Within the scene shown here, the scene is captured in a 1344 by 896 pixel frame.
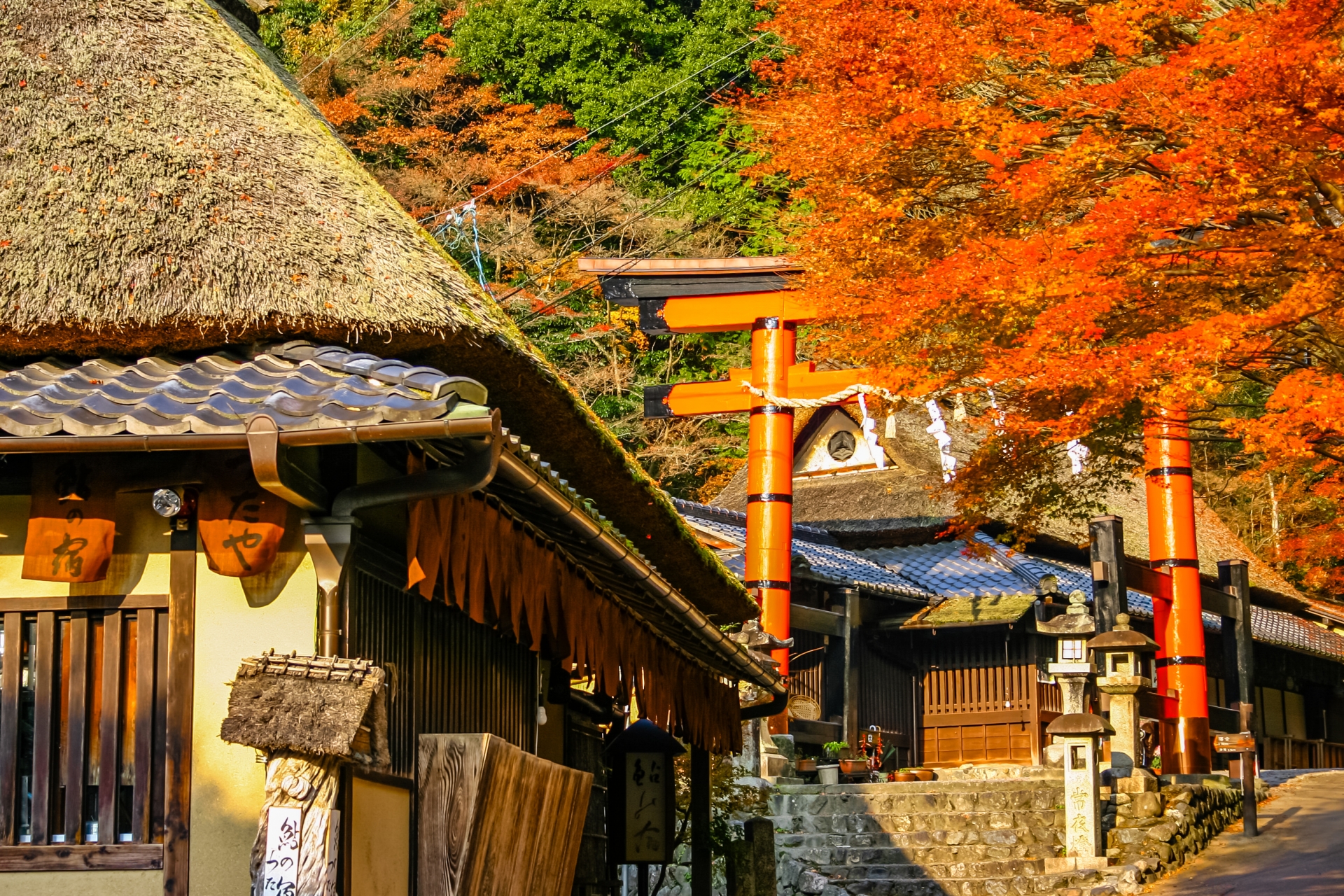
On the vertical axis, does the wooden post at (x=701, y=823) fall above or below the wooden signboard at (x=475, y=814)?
below

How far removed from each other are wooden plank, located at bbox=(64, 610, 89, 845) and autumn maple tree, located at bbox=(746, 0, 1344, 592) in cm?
712

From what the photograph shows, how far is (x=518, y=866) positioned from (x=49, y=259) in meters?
2.80

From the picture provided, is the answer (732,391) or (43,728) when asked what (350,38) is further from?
(43,728)

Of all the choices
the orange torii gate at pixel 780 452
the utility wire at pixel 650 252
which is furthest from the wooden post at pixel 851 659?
the utility wire at pixel 650 252

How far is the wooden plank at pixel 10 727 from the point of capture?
5.14 meters

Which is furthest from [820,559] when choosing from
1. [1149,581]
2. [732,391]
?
[1149,581]

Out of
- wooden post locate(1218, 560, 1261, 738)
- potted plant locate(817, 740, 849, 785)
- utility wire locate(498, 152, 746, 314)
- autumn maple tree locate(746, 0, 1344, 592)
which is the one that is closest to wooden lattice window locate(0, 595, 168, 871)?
autumn maple tree locate(746, 0, 1344, 592)

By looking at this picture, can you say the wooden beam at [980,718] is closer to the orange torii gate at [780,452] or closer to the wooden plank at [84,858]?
the orange torii gate at [780,452]

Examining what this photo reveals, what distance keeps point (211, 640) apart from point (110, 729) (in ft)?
1.61

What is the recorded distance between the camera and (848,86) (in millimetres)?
12492

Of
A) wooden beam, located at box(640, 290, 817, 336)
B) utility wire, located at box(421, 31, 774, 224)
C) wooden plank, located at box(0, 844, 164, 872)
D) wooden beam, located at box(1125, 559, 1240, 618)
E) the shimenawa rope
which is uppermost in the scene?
utility wire, located at box(421, 31, 774, 224)

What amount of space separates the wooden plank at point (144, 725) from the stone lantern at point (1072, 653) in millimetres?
12407

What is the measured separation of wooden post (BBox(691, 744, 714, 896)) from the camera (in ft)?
A: 36.1

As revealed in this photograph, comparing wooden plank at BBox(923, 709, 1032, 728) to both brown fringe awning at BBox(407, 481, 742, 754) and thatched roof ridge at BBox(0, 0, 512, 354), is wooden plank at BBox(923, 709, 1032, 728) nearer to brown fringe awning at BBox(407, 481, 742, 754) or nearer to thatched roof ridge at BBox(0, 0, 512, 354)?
brown fringe awning at BBox(407, 481, 742, 754)
